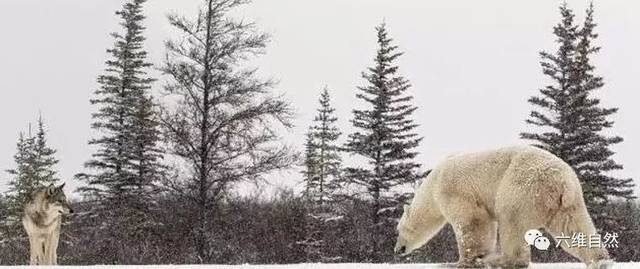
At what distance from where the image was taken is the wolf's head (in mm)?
15969

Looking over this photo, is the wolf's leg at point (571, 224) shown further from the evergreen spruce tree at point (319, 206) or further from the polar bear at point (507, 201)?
the evergreen spruce tree at point (319, 206)

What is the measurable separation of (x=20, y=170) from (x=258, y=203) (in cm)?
1275

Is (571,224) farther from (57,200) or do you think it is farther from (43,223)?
(57,200)

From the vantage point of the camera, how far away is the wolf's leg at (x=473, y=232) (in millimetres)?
8234

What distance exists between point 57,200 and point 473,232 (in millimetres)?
10167

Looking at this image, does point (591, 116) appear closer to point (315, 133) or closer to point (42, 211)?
point (315, 133)

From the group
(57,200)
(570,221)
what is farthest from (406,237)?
(57,200)

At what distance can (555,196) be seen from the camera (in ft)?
24.3

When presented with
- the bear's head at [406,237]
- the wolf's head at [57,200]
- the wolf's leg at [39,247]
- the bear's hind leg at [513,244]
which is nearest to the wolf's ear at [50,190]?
the wolf's head at [57,200]

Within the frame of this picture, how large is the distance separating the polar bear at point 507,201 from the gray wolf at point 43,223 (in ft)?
Answer: 27.4

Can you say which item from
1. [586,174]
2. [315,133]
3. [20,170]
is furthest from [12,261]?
[586,174]

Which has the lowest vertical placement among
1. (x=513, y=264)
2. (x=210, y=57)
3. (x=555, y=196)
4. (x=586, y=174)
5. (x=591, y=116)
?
(x=513, y=264)

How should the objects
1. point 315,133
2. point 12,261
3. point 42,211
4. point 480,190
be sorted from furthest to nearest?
point 315,133
point 12,261
point 42,211
point 480,190

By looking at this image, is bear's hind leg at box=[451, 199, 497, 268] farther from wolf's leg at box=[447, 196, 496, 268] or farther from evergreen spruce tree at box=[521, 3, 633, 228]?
evergreen spruce tree at box=[521, 3, 633, 228]
